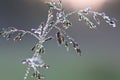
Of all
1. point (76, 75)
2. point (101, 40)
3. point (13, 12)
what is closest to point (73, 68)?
point (76, 75)

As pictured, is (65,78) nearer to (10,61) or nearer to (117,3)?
(10,61)

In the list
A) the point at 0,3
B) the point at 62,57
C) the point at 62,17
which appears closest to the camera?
the point at 62,17

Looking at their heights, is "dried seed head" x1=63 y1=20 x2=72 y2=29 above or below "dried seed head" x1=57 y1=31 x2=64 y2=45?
above

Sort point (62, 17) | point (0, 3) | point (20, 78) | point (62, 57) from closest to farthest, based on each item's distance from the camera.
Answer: point (62, 17)
point (20, 78)
point (62, 57)
point (0, 3)

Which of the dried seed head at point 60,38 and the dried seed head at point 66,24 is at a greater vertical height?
the dried seed head at point 66,24

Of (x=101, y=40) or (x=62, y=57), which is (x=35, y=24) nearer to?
(x=62, y=57)

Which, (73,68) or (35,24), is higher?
(35,24)

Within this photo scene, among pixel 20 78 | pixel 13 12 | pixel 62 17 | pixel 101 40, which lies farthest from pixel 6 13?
pixel 62 17

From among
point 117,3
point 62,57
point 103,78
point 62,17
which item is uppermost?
point 117,3

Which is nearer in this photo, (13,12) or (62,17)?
(62,17)
